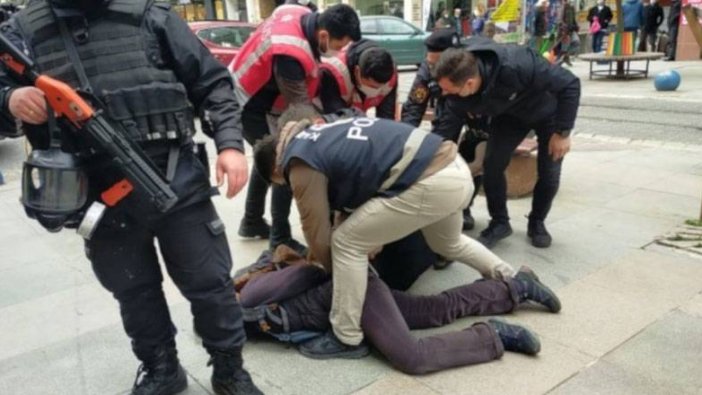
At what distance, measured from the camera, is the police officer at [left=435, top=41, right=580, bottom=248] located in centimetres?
311

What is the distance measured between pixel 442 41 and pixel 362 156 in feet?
5.87

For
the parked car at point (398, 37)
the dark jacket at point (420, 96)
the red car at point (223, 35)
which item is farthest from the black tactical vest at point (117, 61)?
the parked car at point (398, 37)

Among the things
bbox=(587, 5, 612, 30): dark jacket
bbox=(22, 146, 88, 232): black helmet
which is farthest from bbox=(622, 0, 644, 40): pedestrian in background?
bbox=(22, 146, 88, 232): black helmet

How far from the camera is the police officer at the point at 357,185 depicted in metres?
2.29

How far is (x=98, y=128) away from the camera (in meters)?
1.79

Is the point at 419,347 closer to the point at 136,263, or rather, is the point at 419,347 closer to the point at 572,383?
the point at 572,383

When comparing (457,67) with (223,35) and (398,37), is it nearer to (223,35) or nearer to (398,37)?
(223,35)

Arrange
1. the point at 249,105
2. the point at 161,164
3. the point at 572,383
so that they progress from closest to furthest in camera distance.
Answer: the point at 161,164 → the point at 572,383 → the point at 249,105

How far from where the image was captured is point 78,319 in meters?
3.08

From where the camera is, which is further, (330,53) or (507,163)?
(507,163)

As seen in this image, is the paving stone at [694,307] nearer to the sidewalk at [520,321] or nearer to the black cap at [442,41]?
the sidewalk at [520,321]

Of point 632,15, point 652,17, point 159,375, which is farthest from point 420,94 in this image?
point 652,17

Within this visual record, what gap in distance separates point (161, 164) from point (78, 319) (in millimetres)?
1496

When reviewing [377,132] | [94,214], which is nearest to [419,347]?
[377,132]
